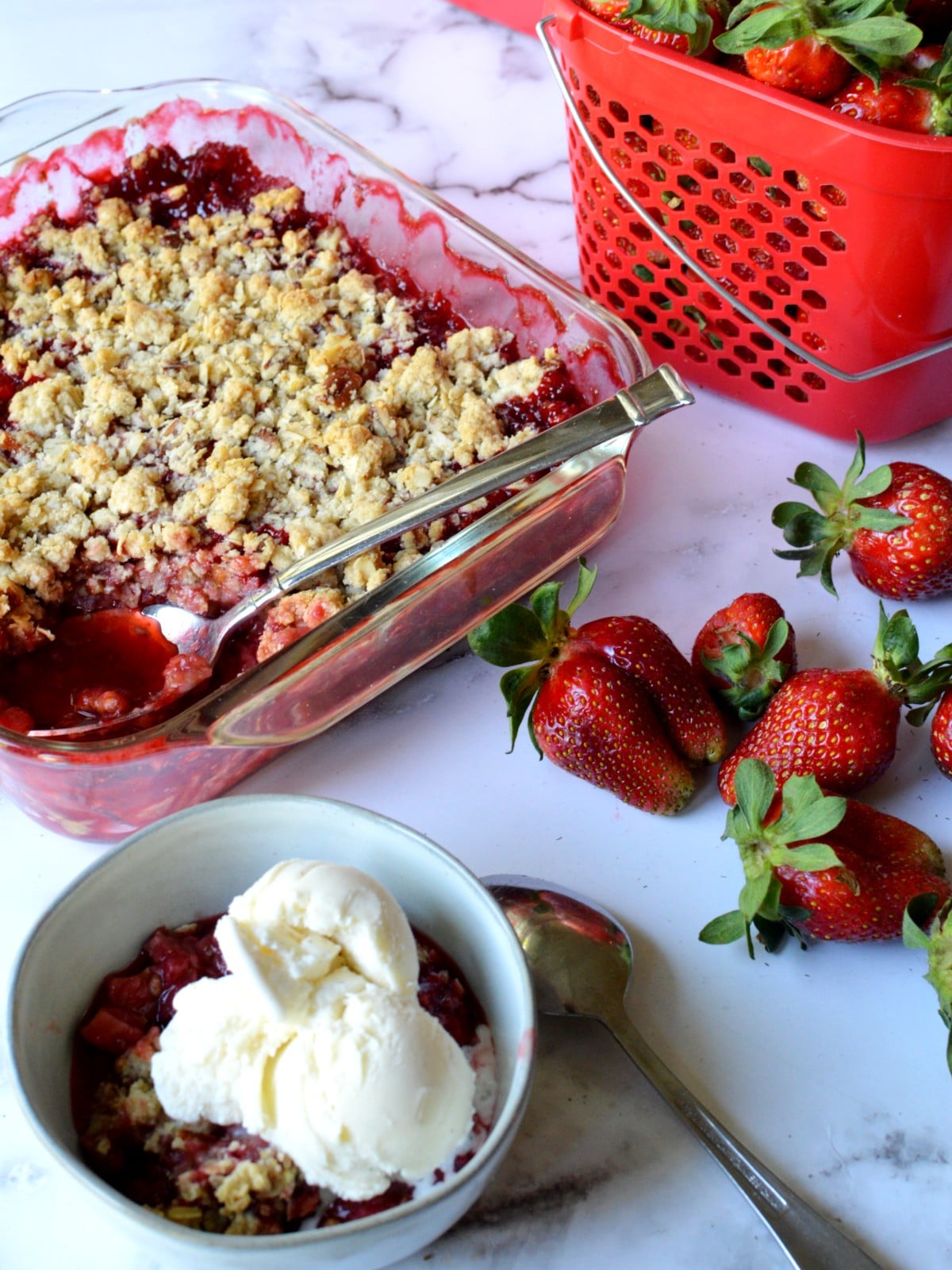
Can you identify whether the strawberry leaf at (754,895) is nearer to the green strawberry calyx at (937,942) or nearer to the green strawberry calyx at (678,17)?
the green strawberry calyx at (937,942)

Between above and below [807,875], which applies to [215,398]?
above

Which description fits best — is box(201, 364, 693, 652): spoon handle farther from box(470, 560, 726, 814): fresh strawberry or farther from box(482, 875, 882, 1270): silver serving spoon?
box(482, 875, 882, 1270): silver serving spoon

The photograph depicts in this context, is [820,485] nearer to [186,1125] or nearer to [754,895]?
[754,895]

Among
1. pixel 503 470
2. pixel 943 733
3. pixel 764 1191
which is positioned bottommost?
pixel 764 1191

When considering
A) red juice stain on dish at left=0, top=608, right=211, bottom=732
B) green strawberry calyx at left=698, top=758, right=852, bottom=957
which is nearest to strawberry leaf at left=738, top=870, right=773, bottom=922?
green strawberry calyx at left=698, top=758, right=852, bottom=957

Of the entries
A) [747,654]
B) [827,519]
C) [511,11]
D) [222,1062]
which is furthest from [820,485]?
[511,11]
